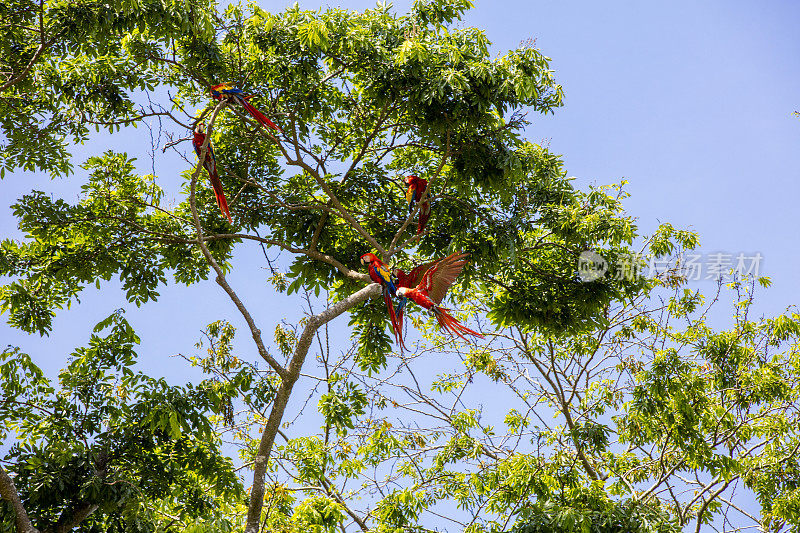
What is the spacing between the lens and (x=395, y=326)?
5012mm

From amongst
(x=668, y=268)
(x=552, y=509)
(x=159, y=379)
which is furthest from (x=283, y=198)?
(x=668, y=268)

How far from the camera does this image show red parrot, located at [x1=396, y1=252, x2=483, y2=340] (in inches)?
184

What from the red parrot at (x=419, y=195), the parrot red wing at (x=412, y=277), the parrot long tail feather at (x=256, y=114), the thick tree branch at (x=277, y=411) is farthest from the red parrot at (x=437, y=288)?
the parrot long tail feather at (x=256, y=114)

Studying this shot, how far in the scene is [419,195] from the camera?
5801 mm

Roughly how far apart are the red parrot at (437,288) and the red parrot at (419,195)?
33.6 inches

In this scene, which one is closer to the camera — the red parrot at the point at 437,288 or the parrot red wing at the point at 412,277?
the red parrot at the point at 437,288

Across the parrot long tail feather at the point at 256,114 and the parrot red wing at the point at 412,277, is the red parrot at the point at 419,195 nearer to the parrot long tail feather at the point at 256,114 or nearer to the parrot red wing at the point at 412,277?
the parrot red wing at the point at 412,277

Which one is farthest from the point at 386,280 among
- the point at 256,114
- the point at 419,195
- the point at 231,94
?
the point at 231,94

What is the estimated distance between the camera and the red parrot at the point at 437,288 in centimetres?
468

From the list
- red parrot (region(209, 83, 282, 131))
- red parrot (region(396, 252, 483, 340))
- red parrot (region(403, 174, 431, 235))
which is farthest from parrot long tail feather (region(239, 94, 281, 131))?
red parrot (region(396, 252, 483, 340))

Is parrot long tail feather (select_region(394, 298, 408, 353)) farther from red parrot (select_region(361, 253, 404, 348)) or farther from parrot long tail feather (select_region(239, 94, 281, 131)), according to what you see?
parrot long tail feather (select_region(239, 94, 281, 131))

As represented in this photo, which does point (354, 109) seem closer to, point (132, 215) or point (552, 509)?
point (132, 215)

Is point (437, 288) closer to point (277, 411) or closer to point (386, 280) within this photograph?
point (386, 280)

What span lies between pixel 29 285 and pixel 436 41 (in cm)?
384
